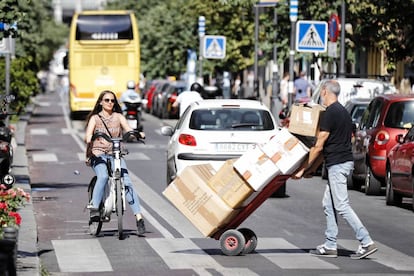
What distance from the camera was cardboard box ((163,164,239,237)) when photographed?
13.9m

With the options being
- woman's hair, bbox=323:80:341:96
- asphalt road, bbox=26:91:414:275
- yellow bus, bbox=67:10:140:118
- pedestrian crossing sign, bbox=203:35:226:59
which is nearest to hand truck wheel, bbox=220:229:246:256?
asphalt road, bbox=26:91:414:275

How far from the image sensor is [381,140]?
2252 centimetres

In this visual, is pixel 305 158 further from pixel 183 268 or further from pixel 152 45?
pixel 152 45

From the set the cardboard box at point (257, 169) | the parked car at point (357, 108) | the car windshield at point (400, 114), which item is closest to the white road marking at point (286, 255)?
the cardboard box at point (257, 169)

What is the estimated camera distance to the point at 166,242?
599 inches

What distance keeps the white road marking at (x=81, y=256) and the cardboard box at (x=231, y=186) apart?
49.7 inches

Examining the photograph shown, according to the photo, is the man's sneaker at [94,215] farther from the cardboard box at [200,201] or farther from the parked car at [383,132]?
the parked car at [383,132]

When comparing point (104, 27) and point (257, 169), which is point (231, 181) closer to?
point (257, 169)

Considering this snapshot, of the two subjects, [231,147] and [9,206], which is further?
[231,147]

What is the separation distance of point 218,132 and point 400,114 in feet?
10.5

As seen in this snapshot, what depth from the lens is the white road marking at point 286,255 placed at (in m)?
13.2

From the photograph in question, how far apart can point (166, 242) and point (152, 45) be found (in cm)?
6870

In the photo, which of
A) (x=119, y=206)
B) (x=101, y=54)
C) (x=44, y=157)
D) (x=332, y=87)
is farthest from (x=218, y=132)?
(x=101, y=54)

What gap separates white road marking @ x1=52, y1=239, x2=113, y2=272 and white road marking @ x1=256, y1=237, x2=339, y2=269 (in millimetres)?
1592
